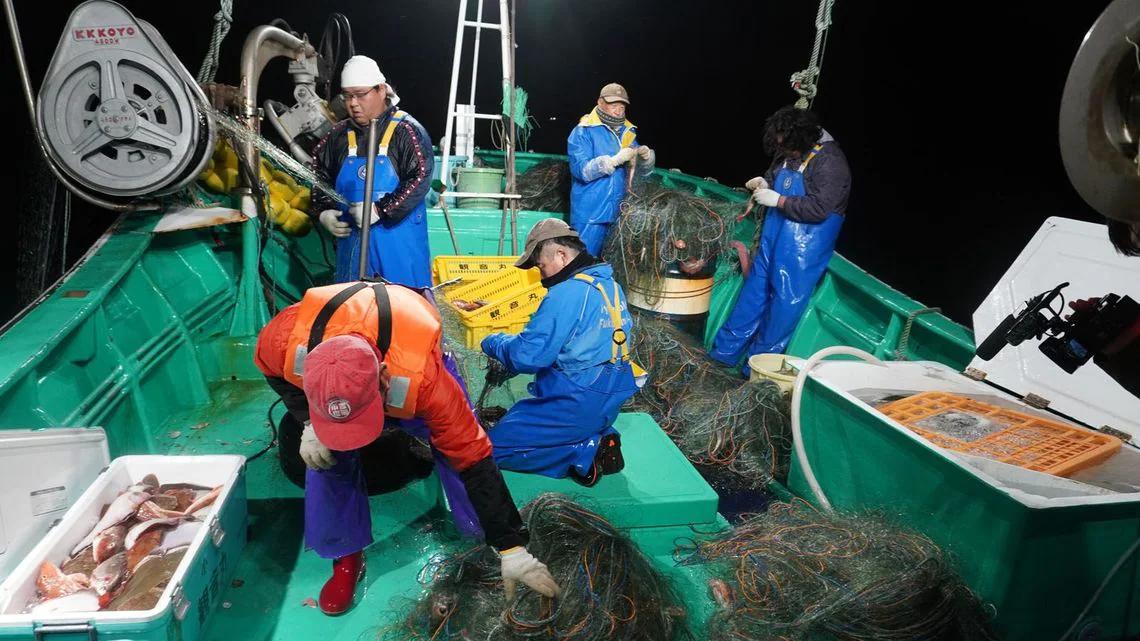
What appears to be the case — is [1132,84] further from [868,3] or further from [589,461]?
[868,3]

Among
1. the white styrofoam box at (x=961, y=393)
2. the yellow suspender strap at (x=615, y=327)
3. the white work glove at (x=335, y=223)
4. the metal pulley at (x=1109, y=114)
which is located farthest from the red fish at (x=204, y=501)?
the metal pulley at (x=1109, y=114)

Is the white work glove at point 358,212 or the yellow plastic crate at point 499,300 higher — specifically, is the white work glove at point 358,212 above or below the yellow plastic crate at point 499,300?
above

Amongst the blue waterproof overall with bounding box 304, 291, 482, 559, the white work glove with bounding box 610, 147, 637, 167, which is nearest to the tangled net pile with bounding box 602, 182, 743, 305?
the white work glove with bounding box 610, 147, 637, 167

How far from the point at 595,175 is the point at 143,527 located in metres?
3.84

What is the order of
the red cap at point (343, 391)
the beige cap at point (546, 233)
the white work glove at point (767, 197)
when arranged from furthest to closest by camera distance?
the white work glove at point (767, 197)
the beige cap at point (546, 233)
the red cap at point (343, 391)

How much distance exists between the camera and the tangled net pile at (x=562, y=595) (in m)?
1.93

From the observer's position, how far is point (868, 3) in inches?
703

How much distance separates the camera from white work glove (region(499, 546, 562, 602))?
6.29 feet

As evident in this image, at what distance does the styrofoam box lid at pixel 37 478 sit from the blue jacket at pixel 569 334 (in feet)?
5.20

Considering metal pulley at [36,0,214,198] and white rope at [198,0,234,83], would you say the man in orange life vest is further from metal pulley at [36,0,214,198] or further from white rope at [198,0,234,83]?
white rope at [198,0,234,83]

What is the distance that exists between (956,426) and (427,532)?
7.29 feet

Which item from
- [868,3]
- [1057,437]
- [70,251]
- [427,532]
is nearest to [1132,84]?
[1057,437]

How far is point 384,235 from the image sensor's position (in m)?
4.00

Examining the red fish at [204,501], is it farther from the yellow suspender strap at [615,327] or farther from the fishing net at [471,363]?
the yellow suspender strap at [615,327]
